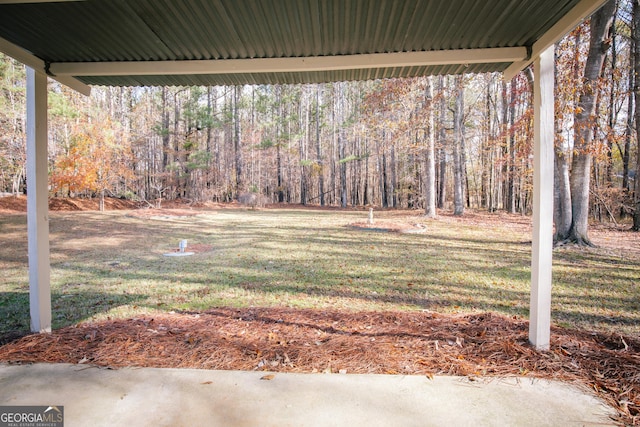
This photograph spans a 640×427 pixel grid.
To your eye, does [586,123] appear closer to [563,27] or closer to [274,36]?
[563,27]

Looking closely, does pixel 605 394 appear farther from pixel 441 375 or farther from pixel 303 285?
pixel 303 285

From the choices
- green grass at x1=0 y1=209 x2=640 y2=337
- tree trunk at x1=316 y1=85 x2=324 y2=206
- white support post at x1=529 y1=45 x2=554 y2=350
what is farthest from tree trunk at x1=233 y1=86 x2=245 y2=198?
white support post at x1=529 y1=45 x2=554 y2=350

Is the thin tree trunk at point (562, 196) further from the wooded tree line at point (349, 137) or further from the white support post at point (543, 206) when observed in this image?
the white support post at point (543, 206)

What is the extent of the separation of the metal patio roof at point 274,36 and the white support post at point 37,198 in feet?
0.84

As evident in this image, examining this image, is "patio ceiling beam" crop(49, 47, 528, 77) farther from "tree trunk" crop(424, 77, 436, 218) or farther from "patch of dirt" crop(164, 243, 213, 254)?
"tree trunk" crop(424, 77, 436, 218)

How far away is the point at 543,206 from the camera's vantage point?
2178mm

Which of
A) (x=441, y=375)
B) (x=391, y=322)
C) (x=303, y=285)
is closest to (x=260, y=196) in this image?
(x=303, y=285)

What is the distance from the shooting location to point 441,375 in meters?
1.88

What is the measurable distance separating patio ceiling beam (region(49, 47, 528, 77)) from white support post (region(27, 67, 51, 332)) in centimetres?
27

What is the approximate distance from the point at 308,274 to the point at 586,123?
5619 mm

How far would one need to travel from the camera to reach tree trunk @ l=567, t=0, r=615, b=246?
18.7ft

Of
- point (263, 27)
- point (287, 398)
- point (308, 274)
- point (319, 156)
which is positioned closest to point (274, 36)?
point (263, 27)

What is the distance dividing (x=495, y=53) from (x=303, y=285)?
360 cm

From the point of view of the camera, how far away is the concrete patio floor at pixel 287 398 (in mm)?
1500
